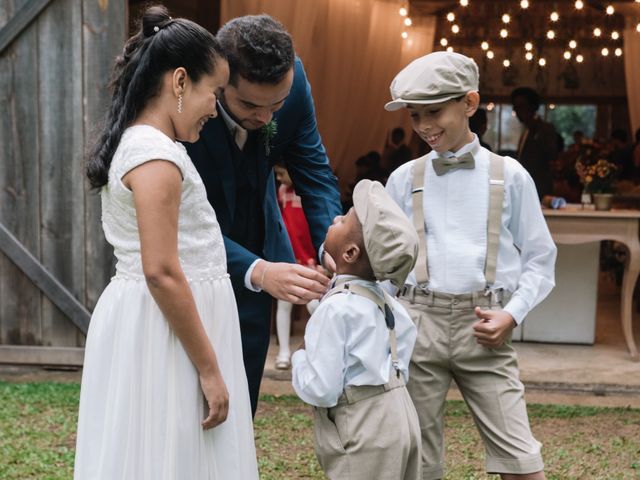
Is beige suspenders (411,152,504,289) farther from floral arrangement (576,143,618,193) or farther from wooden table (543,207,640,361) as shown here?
floral arrangement (576,143,618,193)

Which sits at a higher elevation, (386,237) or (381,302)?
(386,237)

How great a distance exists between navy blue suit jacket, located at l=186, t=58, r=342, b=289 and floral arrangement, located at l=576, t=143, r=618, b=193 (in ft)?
13.2

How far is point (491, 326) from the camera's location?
2729 millimetres

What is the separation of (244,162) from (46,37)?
345 cm

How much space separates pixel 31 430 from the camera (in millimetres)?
4711

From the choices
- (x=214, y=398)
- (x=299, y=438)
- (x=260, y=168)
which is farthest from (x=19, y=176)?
(x=214, y=398)

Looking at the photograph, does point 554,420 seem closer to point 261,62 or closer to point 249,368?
point 249,368

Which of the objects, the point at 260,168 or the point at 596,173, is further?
the point at 596,173

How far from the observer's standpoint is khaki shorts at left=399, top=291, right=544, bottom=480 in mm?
2816

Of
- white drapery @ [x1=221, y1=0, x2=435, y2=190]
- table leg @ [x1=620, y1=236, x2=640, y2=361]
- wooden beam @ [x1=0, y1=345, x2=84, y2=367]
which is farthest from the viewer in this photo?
white drapery @ [x1=221, y1=0, x2=435, y2=190]

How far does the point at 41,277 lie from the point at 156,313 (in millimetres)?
3886

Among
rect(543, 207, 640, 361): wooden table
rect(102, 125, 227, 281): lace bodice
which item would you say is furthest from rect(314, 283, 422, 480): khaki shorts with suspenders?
rect(543, 207, 640, 361): wooden table

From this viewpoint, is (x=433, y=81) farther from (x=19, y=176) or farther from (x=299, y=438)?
(x=19, y=176)

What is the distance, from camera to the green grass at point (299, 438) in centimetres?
419
